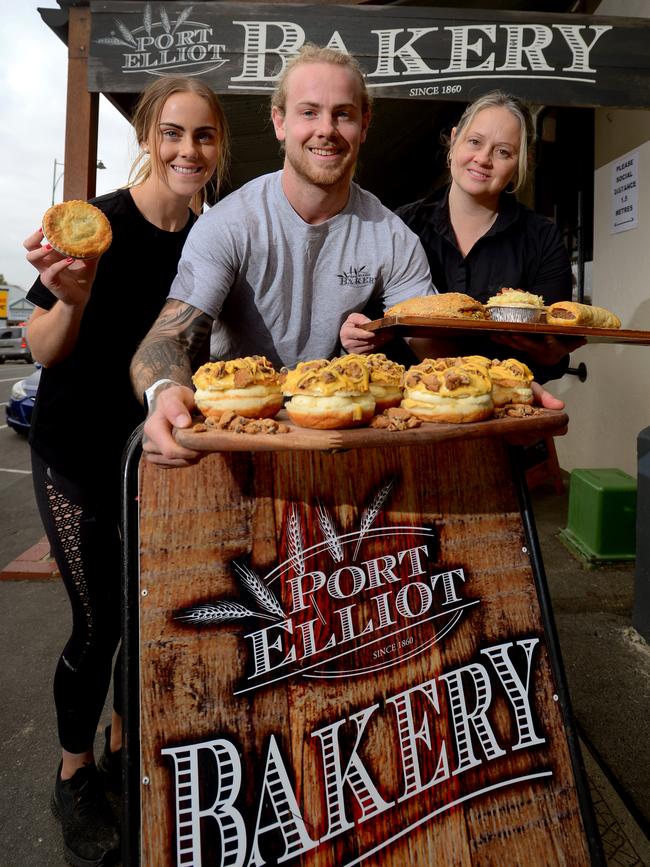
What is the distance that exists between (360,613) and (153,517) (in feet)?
1.88

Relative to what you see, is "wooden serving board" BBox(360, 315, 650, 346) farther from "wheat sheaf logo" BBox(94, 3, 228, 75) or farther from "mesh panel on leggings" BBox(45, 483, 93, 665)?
"wheat sheaf logo" BBox(94, 3, 228, 75)

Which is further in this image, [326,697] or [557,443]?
[557,443]

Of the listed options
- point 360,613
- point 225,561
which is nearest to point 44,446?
point 225,561

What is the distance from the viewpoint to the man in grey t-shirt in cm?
171

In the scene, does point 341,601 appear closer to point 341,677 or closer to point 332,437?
point 341,677

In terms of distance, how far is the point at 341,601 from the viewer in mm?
1408

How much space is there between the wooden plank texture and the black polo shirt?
119cm

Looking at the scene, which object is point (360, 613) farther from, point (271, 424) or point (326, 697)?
point (271, 424)

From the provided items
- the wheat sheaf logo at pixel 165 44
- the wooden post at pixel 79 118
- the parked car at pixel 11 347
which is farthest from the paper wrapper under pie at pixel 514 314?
the parked car at pixel 11 347

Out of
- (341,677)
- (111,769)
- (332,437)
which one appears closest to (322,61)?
(332,437)

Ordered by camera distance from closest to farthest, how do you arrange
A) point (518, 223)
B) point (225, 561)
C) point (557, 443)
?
point (225, 561), point (518, 223), point (557, 443)

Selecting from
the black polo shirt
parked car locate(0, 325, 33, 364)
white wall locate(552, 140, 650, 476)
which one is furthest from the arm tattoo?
parked car locate(0, 325, 33, 364)

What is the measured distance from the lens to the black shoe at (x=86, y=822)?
2025mm

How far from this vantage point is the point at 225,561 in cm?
139
